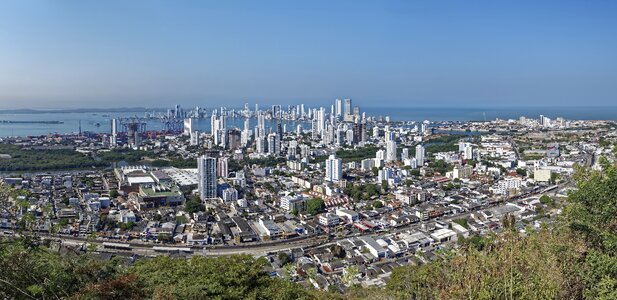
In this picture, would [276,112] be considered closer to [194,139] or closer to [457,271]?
[194,139]

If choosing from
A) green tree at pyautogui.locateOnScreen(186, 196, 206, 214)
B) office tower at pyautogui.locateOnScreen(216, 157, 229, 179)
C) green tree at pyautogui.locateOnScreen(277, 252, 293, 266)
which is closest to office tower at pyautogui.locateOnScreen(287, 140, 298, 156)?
office tower at pyautogui.locateOnScreen(216, 157, 229, 179)

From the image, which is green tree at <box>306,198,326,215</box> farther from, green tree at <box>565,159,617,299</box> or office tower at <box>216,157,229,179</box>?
green tree at <box>565,159,617,299</box>

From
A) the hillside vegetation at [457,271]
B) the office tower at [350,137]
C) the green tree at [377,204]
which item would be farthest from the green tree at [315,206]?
the office tower at [350,137]

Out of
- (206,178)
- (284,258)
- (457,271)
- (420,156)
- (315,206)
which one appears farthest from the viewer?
(420,156)

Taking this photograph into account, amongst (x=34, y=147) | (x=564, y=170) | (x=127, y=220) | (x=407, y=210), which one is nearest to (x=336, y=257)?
(x=407, y=210)

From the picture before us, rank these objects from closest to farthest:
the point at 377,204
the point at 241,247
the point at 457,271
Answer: the point at 457,271 → the point at 241,247 → the point at 377,204

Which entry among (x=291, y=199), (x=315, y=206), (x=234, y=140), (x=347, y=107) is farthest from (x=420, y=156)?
(x=347, y=107)

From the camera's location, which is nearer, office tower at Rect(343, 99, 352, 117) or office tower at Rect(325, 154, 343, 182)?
office tower at Rect(325, 154, 343, 182)

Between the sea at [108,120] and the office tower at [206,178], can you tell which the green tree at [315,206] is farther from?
the sea at [108,120]

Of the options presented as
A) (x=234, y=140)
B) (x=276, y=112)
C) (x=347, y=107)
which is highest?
(x=347, y=107)
